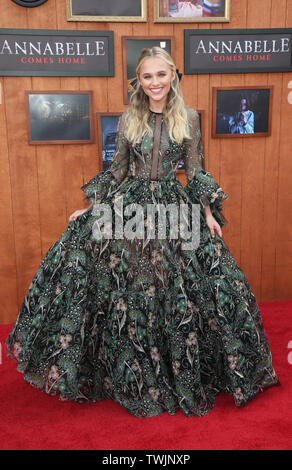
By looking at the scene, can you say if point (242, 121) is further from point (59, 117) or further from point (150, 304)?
point (150, 304)

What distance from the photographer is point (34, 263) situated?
111 inches

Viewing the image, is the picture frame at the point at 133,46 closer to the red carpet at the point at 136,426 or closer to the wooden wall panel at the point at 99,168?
the wooden wall panel at the point at 99,168

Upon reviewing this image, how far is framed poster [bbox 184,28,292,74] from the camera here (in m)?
2.62

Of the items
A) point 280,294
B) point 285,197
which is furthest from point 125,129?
point 280,294

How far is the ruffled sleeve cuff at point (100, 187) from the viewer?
6.33ft

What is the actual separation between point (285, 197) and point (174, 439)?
191cm

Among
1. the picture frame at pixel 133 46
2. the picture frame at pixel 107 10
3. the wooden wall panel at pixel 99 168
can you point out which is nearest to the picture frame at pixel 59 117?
the wooden wall panel at pixel 99 168

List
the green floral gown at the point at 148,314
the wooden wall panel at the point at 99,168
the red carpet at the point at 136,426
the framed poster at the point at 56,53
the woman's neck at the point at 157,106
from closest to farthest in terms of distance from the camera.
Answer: the red carpet at the point at 136,426 < the green floral gown at the point at 148,314 < the woman's neck at the point at 157,106 < the framed poster at the point at 56,53 < the wooden wall panel at the point at 99,168

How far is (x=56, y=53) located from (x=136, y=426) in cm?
209

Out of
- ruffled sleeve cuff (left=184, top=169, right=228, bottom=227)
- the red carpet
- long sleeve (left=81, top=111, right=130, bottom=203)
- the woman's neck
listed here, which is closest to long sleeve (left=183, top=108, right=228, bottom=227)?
ruffled sleeve cuff (left=184, top=169, right=228, bottom=227)

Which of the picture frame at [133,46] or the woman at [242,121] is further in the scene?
the woman at [242,121]

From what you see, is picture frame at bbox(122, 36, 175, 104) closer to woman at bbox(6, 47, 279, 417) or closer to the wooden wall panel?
the wooden wall panel

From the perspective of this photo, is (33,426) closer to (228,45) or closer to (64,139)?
(64,139)

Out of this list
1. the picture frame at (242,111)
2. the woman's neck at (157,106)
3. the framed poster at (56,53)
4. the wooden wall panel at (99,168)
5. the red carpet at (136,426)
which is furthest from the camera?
the picture frame at (242,111)
